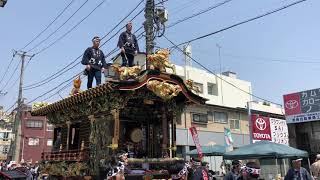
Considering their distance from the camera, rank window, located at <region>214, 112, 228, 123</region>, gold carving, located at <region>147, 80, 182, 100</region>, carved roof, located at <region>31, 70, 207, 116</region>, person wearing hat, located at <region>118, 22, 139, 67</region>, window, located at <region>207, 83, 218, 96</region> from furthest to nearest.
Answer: window, located at <region>207, 83, 218, 96</region>
window, located at <region>214, 112, 228, 123</region>
person wearing hat, located at <region>118, 22, 139, 67</region>
gold carving, located at <region>147, 80, 182, 100</region>
carved roof, located at <region>31, 70, 207, 116</region>

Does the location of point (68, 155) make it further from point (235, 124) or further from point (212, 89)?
point (212, 89)

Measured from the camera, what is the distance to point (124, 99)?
10.5m

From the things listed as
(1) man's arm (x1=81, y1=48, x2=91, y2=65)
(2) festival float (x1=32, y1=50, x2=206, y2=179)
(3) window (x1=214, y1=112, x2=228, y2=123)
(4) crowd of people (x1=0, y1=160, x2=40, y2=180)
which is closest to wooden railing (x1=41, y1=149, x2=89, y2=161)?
(2) festival float (x1=32, y1=50, x2=206, y2=179)

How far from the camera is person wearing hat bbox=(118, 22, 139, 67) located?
12330 millimetres

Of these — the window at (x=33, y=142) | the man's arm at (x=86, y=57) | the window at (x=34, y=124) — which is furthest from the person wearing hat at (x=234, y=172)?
the window at (x=33, y=142)

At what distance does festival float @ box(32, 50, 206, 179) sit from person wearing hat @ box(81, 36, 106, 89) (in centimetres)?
83

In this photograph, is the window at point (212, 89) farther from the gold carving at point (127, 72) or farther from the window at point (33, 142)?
the window at point (33, 142)

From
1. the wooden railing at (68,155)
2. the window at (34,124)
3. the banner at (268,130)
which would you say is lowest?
the wooden railing at (68,155)

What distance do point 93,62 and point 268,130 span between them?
11.7m

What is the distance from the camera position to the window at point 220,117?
3210 cm

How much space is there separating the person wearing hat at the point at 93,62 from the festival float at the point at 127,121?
833 millimetres

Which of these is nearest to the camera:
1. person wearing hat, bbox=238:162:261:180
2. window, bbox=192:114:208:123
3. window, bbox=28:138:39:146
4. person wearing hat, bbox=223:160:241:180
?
person wearing hat, bbox=238:162:261:180

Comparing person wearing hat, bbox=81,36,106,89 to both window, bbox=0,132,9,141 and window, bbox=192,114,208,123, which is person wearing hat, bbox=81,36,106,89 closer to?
window, bbox=192,114,208,123

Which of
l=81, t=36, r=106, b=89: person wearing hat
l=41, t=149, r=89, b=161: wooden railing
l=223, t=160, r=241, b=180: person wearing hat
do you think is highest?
l=81, t=36, r=106, b=89: person wearing hat
